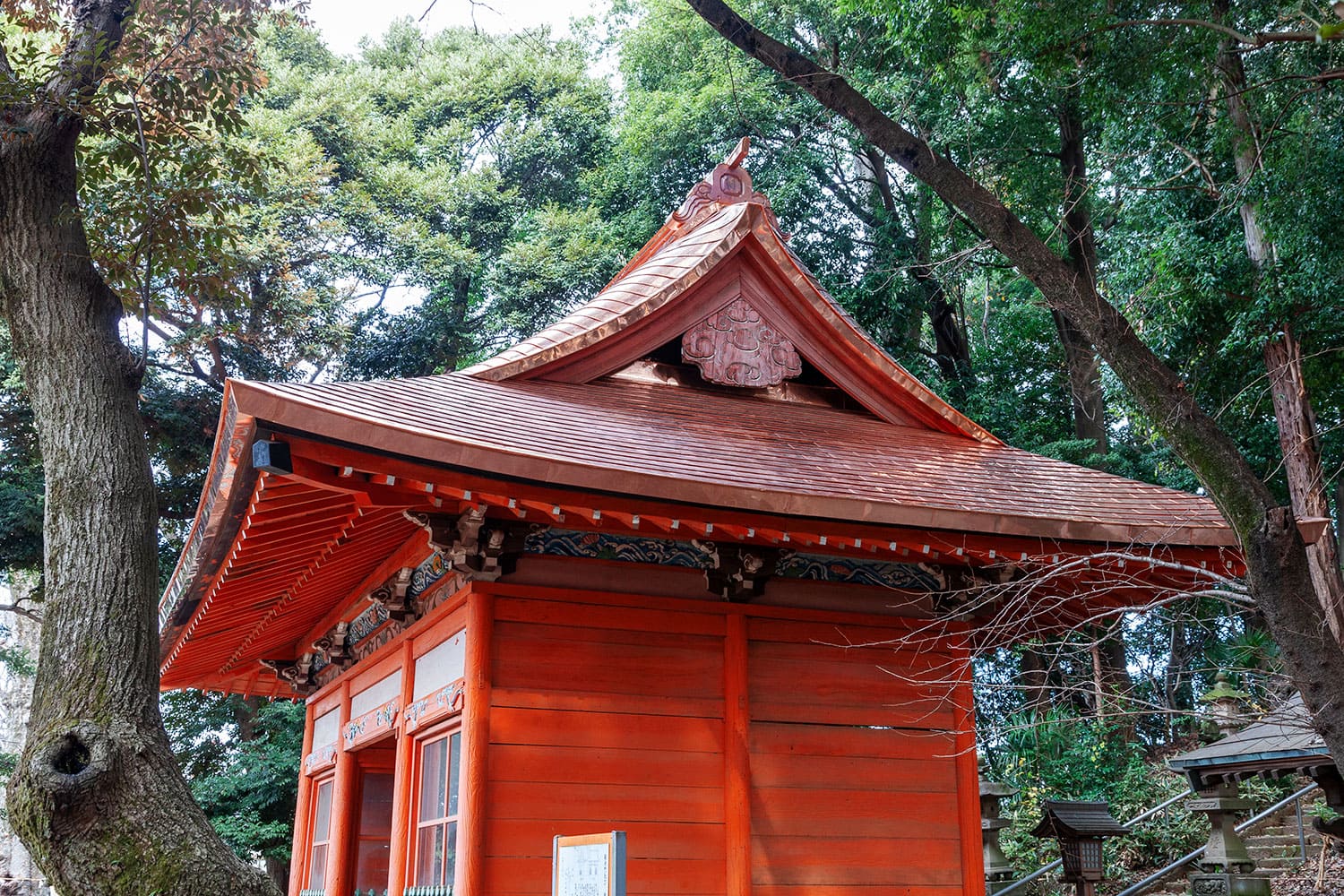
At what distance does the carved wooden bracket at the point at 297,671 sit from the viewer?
1015 cm

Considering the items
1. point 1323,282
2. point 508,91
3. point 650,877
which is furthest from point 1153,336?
point 508,91

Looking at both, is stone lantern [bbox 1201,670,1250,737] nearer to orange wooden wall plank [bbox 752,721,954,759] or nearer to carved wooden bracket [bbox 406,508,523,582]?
orange wooden wall plank [bbox 752,721,954,759]

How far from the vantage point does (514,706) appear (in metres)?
5.60

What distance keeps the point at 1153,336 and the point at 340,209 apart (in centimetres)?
1420

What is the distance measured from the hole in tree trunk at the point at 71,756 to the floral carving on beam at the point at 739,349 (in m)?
4.24

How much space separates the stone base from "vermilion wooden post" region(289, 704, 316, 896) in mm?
8395

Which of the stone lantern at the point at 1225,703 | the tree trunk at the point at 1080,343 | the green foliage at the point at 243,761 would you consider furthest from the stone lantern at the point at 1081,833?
the green foliage at the point at 243,761

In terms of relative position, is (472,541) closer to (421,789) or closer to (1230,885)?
(421,789)

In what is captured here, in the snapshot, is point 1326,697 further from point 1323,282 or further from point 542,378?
point 1323,282

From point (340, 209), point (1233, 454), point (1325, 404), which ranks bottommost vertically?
point (1233, 454)

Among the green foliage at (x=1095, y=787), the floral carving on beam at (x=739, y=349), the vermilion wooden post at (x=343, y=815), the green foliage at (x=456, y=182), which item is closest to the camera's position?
the floral carving on beam at (x=739, y=349)

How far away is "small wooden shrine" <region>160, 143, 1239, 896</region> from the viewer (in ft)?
17.2

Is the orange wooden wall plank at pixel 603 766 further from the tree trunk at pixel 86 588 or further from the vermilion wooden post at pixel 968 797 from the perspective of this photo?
the vermilion wooden post at pixel 968 797

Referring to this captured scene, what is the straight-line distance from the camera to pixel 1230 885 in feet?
34.2
